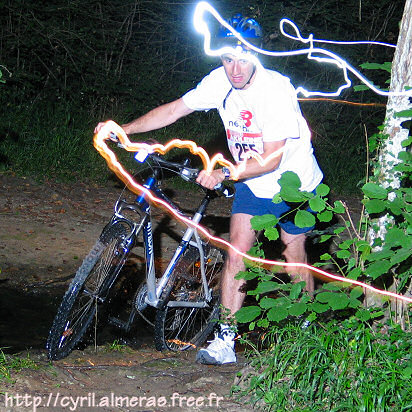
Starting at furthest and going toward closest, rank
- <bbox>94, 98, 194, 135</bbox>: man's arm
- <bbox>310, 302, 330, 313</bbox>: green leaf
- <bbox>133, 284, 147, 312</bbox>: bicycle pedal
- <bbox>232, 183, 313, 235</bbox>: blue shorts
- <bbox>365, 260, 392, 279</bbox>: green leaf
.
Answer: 1. <bbox>133, 284, 147, 312</bbox>: bicycle pedal
2. <bbox>94, 98, 194, 135</bbox>: man's arm
3. <bbox>232, 183, 313, 235</bbox>: blue shorts
4. <bbox>310, 302, 330, 313</bbox>: green leaf
5. <bbox>365, 260, 392, 279</bbox>: green leaf

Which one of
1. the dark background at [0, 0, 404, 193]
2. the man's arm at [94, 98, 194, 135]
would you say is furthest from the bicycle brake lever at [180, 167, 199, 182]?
the dark background at [0, 0, 404, 193]

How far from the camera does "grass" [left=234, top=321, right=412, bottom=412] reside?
375cm

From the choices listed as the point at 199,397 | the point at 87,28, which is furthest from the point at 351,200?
the point at 199,397

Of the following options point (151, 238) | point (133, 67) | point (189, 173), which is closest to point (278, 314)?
point (189, 173)

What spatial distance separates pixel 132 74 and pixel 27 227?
519 cm

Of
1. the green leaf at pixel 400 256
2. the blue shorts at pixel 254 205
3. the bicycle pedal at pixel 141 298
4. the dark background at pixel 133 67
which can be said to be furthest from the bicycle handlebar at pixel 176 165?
the dark background at pixel 133 67

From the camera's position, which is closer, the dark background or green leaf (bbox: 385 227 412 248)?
green leaf (bbox: 385 227 412 248)

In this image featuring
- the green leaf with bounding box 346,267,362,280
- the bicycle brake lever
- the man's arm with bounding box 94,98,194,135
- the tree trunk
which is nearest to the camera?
the green leaf with bounding box 346,267,362,280

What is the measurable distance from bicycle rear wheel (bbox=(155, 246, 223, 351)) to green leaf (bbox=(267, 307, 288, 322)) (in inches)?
68.4

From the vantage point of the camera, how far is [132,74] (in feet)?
39.9

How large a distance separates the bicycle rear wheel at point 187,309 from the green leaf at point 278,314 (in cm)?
174

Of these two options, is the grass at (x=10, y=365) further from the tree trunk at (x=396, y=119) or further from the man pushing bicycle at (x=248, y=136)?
the tree trunk at (x=396, y=119)

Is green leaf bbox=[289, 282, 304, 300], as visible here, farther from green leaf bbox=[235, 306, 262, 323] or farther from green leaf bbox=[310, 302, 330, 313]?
green leaf bbox=[235, 306, 262, 323]

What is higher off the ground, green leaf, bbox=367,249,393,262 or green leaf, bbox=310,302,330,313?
green leaf, bbox=367,249,393,262
